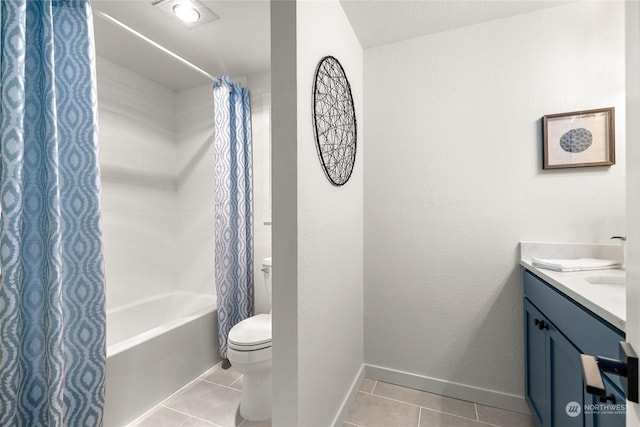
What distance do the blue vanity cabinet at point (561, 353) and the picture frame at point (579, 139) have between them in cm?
67

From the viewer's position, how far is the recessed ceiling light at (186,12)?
5.46ft

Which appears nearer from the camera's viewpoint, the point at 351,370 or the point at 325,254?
the point at 325,254

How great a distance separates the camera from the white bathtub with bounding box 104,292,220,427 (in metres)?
1.58

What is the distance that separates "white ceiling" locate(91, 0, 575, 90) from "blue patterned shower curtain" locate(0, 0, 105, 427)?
0.50 m

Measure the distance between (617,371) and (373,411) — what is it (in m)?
1.57

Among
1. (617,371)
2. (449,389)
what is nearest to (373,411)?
(449,389)

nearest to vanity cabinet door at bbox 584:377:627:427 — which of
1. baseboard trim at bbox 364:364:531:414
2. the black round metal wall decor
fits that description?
baseboard trim at bbox 364:364:531:414

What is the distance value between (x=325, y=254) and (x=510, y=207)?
3.82 feet

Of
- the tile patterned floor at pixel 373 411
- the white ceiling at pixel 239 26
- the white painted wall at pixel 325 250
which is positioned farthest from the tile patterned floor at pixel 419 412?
the white ceiling at pixel 239 26

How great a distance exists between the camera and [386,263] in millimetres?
2016

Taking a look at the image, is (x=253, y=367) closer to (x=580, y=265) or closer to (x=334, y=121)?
(x=334, y=121)

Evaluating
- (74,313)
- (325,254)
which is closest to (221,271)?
(74,313)

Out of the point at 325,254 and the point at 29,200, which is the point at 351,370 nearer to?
the point at 325,254

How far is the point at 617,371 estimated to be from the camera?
1.41 ft
